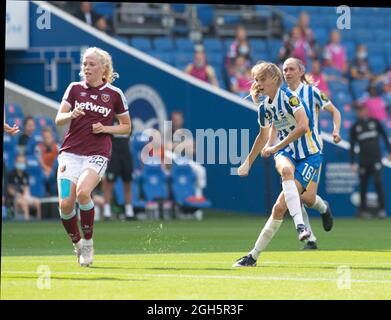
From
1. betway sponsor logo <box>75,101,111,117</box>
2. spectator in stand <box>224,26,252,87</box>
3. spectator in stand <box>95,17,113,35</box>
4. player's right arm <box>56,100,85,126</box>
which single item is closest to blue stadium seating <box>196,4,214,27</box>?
spectator in stand <box>224,26,252,87</box>

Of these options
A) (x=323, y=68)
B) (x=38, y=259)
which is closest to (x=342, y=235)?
(x=38, y=259)

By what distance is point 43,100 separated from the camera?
20.9 meters

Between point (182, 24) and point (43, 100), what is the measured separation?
4.02m

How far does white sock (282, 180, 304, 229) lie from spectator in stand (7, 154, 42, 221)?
9.75 meters

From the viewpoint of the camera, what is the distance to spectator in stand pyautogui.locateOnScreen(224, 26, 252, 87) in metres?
22.7

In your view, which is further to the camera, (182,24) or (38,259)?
(182,24)

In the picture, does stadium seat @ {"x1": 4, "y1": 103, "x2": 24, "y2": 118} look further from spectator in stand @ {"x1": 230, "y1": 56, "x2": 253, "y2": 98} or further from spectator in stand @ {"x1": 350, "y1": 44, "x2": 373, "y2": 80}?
spectator in stand @ {"x1": 350, "y1": 44, "x2": 373, "y2": 80}

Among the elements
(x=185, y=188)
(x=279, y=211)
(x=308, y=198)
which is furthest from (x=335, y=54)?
(x=279, y=211)

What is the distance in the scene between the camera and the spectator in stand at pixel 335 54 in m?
23.5

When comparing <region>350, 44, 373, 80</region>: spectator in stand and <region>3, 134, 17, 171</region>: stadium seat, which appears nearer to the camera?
<region>3, 134, 17, 171</region>: stadium seat

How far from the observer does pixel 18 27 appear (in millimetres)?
21609

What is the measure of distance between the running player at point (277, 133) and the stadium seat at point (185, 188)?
30.1 ft

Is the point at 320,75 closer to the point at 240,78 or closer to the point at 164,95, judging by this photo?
the point at 240,78
